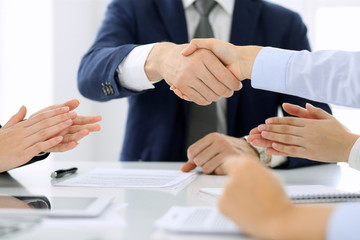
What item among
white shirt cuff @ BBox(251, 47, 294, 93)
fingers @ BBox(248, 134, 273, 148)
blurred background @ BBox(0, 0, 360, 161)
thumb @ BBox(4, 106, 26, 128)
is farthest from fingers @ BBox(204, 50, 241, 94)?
blurred background @ BBox(0, 0, 360, 161)

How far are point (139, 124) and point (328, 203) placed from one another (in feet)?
3.66

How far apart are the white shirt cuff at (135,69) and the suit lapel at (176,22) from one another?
246 millimetres

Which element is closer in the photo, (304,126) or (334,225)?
(334,225)

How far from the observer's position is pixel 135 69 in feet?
5.42

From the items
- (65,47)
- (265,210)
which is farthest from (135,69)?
(65,47)

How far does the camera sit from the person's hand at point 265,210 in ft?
1.98

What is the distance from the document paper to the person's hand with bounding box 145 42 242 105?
0.29 meters

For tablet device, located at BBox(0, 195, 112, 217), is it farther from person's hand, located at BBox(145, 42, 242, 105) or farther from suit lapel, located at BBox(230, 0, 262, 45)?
suit lapel, located at BBox(230, 0, 262, 45)

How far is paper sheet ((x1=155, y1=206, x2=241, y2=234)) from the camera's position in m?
0.68

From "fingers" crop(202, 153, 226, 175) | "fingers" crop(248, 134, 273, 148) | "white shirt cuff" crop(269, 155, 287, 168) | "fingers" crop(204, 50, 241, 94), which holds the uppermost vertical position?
"fingers" crop(204, 50, 241, 94)

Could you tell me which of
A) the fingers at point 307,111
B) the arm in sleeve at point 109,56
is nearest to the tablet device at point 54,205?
the fingers at point 307,111

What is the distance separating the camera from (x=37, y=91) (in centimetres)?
295

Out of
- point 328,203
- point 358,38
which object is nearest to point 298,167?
point 328,203

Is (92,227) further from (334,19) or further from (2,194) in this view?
(334,19)
